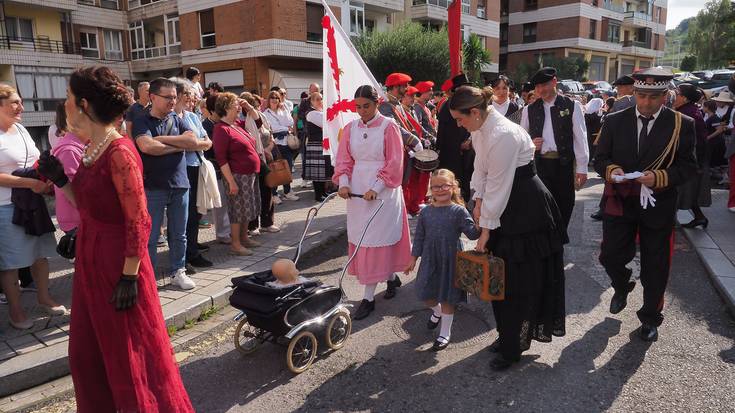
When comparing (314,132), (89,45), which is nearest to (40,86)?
(89,45)

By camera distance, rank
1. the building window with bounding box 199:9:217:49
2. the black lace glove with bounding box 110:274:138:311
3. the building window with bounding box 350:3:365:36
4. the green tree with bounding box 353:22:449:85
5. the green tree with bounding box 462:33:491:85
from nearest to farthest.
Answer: the black lace glove with bounding box 110:274:138:311, the green tree with bounding box 353:22:449:85, the building window with bounding box 199:9:217:49, the building window with bounding box 350:3:365:36, the green tree with bounding box 462:33:491:85

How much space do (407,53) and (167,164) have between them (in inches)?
967

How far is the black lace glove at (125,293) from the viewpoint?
8.26 ft

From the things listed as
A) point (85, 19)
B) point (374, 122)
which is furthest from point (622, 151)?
point (85, 19)

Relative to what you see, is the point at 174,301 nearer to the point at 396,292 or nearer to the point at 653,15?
the point at 396,292

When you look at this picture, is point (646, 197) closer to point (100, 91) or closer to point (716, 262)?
point (716, 262)

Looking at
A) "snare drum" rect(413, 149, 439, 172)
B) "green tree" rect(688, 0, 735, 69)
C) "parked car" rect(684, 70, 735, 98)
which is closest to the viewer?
"snare drum" rect(413, 149, 439, 172)

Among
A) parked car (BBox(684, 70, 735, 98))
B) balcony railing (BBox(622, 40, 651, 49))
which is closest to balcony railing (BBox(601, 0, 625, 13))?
balcony railing (BBox(622, 40, 651, 49))

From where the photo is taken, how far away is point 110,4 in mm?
33844

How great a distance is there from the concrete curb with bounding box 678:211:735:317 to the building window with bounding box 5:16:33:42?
108 feet

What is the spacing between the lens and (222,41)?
29.4 metres

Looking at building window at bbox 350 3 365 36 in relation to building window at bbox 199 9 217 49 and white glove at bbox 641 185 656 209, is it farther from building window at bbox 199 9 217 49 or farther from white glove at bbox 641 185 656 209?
white glove at bbox 641 185 656 209

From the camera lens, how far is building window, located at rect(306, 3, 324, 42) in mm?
28370

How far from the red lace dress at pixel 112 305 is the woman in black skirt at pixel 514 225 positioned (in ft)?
6.78
